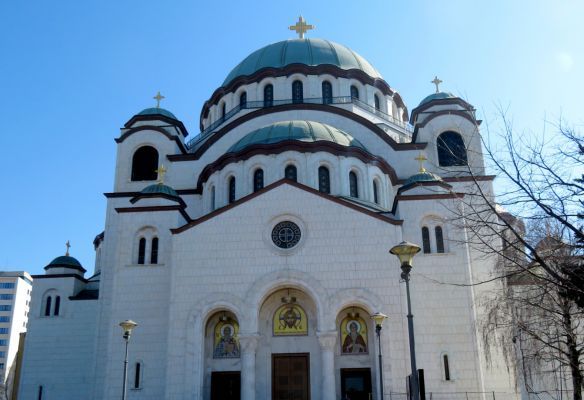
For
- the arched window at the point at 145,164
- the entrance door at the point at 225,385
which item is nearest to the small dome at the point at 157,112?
the arched window at the point at 145,164

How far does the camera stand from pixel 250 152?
2809cm

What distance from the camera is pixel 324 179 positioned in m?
27.8

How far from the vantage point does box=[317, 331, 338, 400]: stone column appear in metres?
21.6

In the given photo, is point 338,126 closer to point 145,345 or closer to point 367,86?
point 367,86

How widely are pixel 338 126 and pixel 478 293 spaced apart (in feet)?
41.3

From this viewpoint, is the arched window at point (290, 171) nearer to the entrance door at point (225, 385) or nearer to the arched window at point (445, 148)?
the arched window at point (445, 148)

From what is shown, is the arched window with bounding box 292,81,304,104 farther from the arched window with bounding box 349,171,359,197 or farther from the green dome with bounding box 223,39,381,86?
the arched window with bounding box 349,171,359,197

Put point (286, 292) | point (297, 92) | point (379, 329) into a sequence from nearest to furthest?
point (379, 329)
point (286, 292)
point (297, 92)

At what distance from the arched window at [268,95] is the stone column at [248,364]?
16.6 m

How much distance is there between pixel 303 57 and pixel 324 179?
11.9 metres

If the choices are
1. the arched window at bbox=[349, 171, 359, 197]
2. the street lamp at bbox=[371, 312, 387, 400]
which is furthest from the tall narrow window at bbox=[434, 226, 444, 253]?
the arched window at bbox=[349, 171, 359, 197]

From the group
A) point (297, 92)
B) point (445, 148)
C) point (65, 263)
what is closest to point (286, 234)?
point (445, 148)

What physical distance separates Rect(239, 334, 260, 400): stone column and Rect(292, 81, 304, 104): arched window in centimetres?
1661

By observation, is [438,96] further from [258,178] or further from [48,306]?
[48,306]
